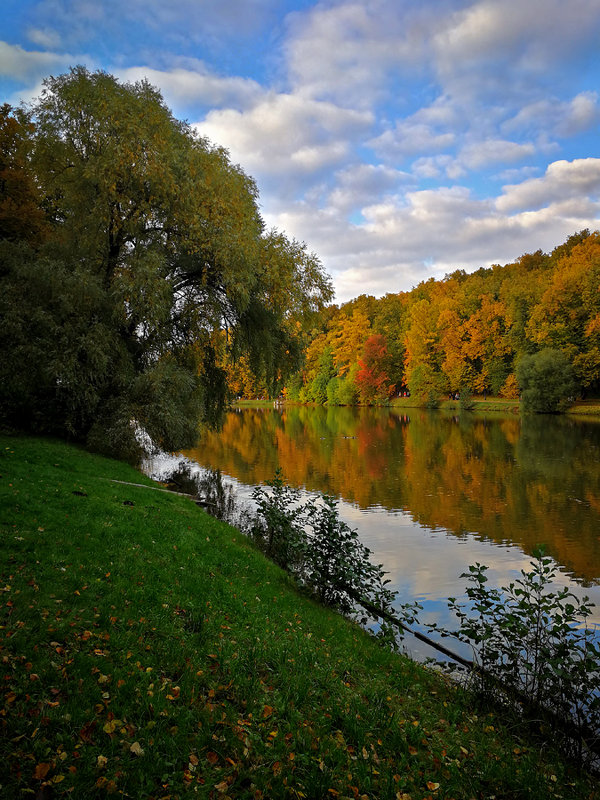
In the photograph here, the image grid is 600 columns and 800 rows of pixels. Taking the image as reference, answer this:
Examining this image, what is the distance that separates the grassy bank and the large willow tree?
27.9ft

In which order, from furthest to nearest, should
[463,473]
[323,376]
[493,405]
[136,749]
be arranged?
1. [323,376]
2. [493,405]
3. [463,473]
4. [136,749]

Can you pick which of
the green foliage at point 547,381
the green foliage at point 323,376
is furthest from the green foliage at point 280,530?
the green foliage at point 323,376

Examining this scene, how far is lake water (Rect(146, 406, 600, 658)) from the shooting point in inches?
442

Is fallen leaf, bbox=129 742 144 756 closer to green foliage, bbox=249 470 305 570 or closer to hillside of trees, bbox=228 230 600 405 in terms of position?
green foliage, bbox=249 470 305 570

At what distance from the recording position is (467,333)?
6756 centimetres

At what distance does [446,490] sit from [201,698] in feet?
53.3

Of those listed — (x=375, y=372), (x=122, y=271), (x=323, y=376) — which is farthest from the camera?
(x=323, y=376)

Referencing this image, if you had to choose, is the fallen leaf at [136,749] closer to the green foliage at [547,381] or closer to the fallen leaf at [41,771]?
the fallen leaf at [41,771]

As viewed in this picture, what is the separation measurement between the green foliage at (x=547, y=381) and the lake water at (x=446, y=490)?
11443 mm

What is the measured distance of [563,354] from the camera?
50844mm

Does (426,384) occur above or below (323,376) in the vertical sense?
below

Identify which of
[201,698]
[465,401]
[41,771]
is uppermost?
[465,401]

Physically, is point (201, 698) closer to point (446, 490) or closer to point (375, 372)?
point (446, 490)

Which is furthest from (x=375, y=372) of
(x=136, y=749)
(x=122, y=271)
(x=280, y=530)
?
(x=136, y=749)
